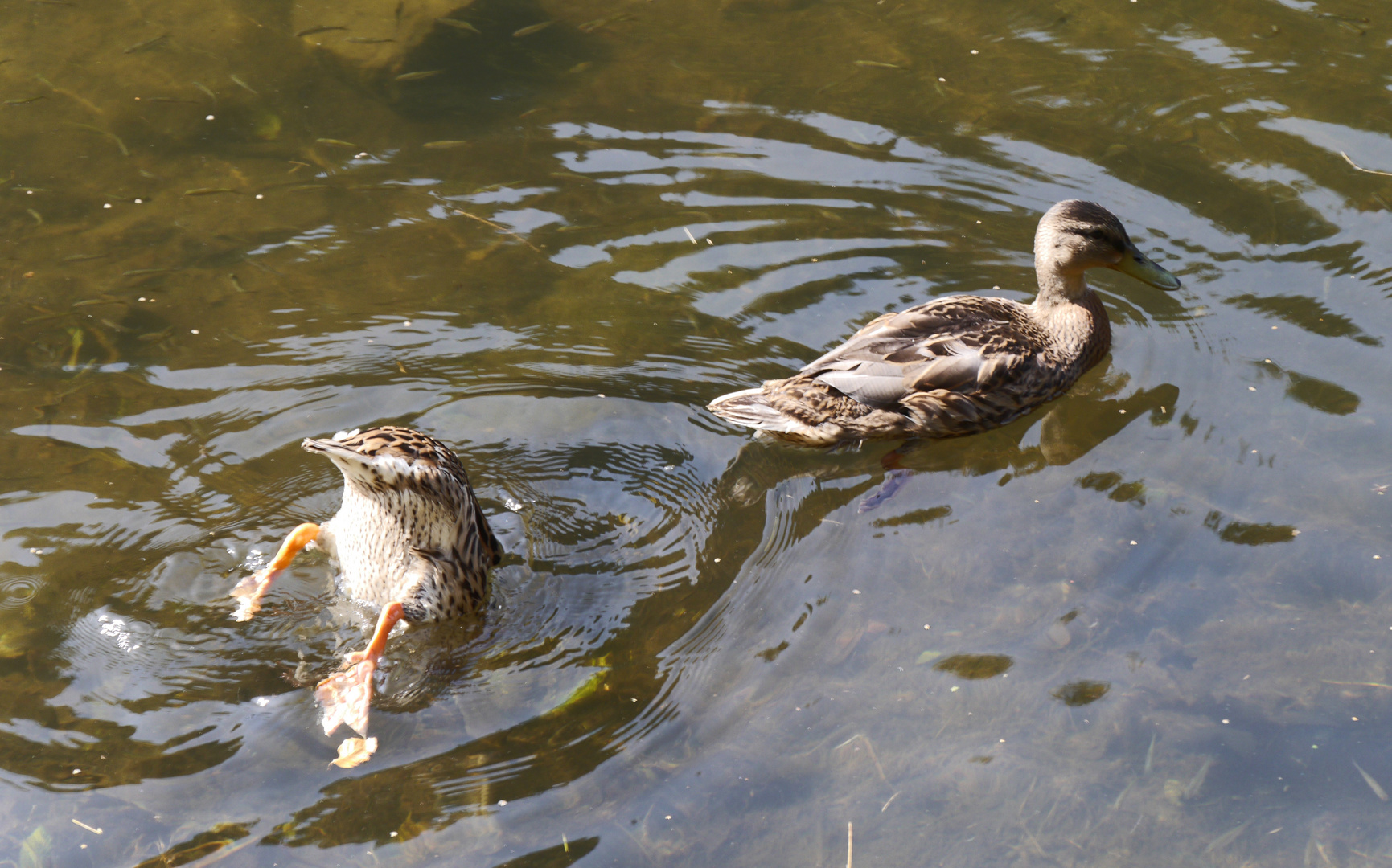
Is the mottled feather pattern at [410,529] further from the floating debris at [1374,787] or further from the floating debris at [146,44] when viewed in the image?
the floating debris at [146,44]

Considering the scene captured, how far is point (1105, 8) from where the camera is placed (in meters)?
8.78

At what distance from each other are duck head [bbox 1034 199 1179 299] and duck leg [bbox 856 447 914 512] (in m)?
1.40

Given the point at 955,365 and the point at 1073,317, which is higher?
the point at 1073,317

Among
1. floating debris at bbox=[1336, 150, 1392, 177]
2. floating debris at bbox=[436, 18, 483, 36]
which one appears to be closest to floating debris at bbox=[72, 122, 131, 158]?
floating debris at bbox=[436, 18, 483, 36]

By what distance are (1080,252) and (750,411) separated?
6.76ft

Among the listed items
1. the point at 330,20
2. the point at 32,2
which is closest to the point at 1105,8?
the point at 330,20

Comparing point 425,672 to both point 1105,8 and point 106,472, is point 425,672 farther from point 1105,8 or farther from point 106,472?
point 1105,8

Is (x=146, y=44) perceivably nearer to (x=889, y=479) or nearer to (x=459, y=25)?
(x=459, y=25)

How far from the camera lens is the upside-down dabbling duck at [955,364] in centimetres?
571

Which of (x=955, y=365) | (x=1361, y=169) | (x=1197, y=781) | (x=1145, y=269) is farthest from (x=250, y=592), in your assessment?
(x=1361, y=169)

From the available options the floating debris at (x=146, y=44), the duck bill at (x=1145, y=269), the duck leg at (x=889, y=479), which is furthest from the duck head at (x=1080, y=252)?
the floating debris at (x=146, y=44)

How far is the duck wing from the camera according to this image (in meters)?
5.74

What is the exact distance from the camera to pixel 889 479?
18.3 feet

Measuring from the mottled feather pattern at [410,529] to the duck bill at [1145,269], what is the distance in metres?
3.76
